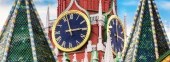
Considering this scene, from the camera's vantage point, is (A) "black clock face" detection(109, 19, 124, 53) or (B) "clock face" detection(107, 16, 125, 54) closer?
Answer: (B) "clock face" detection(107, 16, 125, 54)

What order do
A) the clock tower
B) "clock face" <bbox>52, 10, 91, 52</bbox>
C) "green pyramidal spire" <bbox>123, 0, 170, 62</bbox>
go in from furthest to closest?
A: "clock face" <bbox>52, 10, 91, 52</bbox> → the clock tower → "green pyramidal spire" <bbox>123, 0, 170, 62</bbox>

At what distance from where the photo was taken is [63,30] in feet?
190

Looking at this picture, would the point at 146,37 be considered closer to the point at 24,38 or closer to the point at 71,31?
the point at 24,38

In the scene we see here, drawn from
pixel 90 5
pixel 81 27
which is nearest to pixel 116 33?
pixel 90 5

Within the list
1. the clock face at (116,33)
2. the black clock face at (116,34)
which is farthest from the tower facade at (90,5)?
the black clock face at (116,34)

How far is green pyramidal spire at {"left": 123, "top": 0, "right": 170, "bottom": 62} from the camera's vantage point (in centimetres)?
2034

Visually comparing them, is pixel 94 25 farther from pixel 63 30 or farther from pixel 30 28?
pixel 30 28

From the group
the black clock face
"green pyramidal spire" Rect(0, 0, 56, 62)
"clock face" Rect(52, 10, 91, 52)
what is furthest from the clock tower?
"green pyramidal spire" Rect(0, 0, 56, 62)

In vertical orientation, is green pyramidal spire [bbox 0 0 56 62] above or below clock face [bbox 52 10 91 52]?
above

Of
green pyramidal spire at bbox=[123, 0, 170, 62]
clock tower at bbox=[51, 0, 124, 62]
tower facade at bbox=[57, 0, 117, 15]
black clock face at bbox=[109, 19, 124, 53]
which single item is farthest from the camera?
→ tower facade at bbox=[57, 0, 117, 15]

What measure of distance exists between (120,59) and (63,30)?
37544 millimetres

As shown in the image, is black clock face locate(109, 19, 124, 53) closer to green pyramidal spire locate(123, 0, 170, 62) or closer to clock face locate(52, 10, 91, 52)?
clock face locate(52, 10, 91, 52)

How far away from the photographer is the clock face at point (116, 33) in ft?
188

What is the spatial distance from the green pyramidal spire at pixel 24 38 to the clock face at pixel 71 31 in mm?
34383
